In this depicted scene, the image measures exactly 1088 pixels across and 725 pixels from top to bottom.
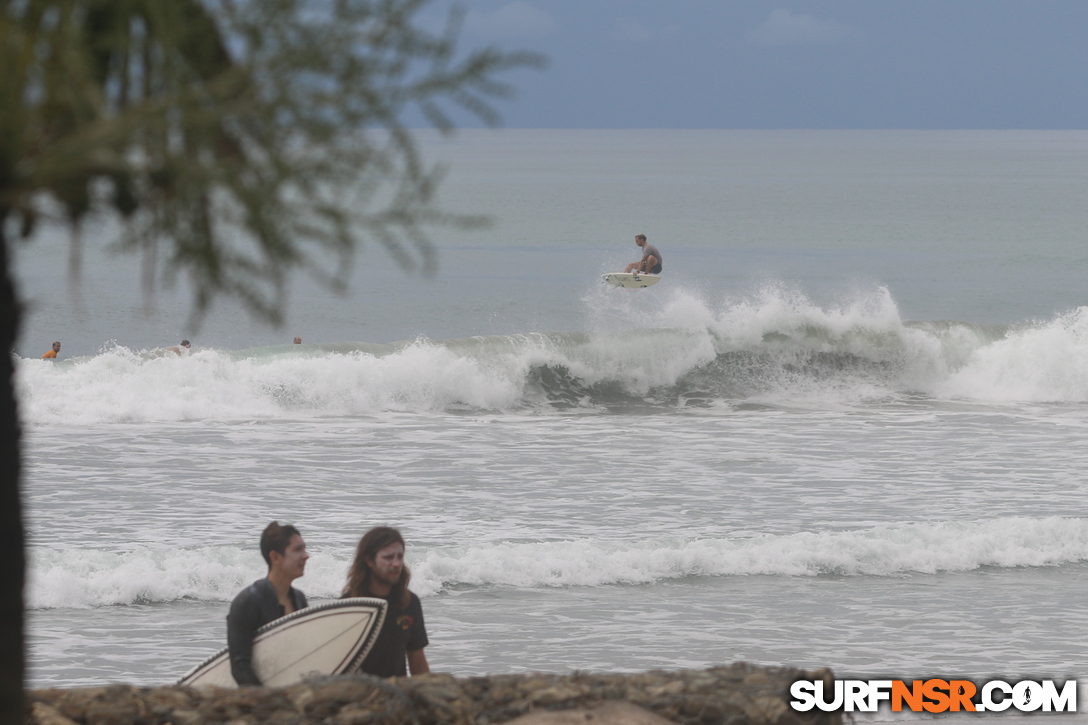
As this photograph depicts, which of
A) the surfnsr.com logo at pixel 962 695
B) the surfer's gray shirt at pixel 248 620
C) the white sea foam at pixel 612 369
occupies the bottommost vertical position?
the surfnsr.com logo at pixel 962 695

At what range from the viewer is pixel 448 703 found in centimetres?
570

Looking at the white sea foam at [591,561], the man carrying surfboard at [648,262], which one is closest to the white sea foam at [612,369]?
the man carrying surfboard at [648,262]

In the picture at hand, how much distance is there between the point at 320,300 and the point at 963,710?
4588cm

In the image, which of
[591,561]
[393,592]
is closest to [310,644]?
[393,592]

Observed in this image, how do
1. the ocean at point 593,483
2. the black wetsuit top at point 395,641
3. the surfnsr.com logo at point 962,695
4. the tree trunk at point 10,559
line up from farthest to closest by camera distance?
1. the ocean at point 593,483
2. the surfnsr.com logo at point 962,695
3. the black wetsuit top at point 395,641
4. the tree trunk at point 10,559

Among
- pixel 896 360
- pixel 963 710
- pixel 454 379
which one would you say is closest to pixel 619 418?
pixel 454 379

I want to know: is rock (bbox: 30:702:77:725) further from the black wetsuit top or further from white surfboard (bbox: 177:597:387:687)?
the black wetsuit top

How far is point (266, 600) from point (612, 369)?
914 inches

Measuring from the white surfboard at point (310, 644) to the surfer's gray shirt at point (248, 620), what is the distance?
42 mm

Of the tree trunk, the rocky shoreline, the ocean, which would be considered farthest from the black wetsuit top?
the tree trunk

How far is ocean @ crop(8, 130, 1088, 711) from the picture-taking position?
1092 centimetres

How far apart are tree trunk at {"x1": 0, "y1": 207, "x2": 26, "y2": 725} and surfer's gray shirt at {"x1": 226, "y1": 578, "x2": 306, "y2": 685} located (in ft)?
9.86

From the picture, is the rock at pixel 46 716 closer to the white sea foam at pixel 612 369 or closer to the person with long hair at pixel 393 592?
the person with long hair at pixel 393 592

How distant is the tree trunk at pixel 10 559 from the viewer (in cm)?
344
